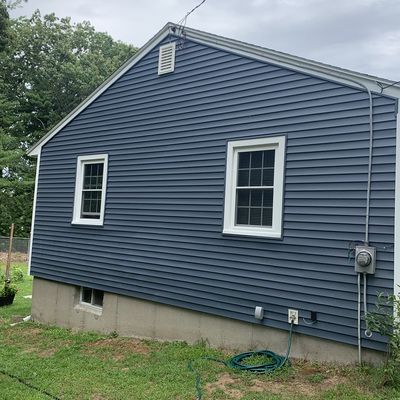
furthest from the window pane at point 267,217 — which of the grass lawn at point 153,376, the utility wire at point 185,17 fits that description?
the utility wire at point 185,17

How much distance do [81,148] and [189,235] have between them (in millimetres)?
3712

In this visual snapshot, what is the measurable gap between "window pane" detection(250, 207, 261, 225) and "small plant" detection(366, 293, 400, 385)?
6.62 feet

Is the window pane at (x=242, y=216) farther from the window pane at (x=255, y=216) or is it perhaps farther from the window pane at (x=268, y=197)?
the window pane at (x=268, y=197)

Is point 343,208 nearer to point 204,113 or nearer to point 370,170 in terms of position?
point 370,170

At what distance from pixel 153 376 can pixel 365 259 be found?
9.81 ft

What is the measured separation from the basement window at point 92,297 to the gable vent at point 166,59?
15.0 ft

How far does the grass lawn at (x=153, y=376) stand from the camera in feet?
15.8

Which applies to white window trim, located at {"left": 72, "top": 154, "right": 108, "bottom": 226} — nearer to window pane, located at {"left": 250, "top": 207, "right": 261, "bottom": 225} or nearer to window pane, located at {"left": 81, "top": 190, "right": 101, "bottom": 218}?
window pane, located at {"left": 81, "top": 190, "right": 101, "bottom": 218}

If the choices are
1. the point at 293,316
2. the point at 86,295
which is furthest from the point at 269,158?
the point at 86,295

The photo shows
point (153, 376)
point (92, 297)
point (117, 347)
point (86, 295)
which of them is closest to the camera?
point (153, 376)

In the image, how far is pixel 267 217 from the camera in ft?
20.9

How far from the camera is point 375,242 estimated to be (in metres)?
5.27

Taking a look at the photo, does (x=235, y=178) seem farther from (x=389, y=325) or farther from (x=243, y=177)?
(x=389, y=325)

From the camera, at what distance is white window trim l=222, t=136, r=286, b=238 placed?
6.16 meters
